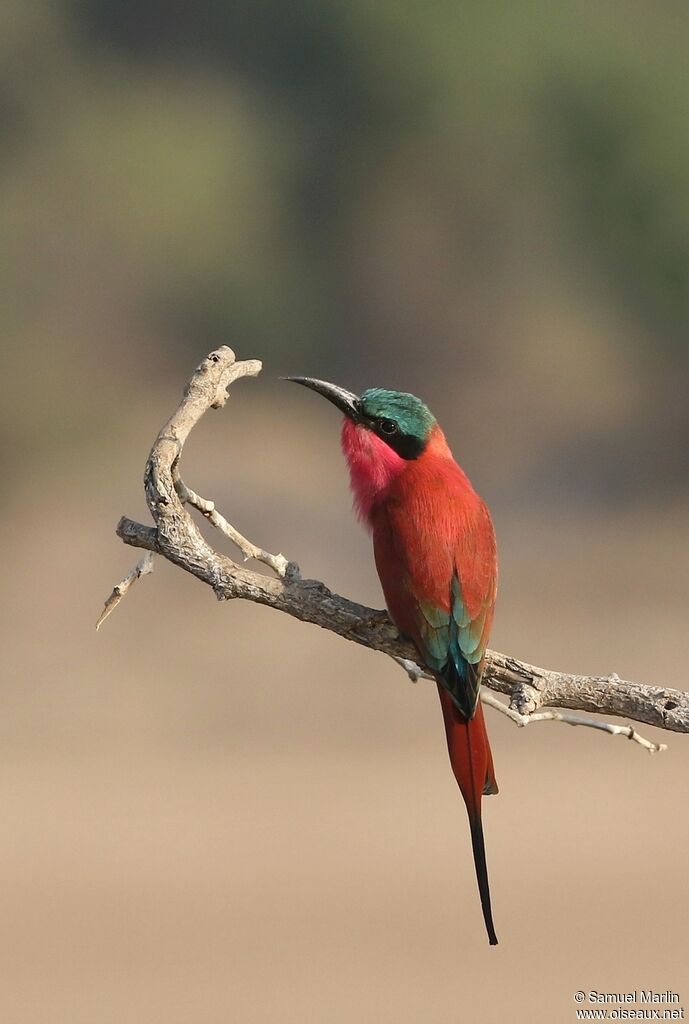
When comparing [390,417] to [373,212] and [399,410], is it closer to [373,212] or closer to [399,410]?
[399,410]

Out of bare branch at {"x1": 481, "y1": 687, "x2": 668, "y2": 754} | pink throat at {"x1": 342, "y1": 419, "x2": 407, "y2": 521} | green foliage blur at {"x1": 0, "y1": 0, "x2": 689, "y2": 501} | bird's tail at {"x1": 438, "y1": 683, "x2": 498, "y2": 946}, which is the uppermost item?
green foliage blur at {"x1": 0, "y1": 0, "x2": 689, "y2": 501}

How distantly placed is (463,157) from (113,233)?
3.02m

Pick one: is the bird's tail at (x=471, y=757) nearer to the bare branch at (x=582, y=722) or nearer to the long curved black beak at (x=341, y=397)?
the bare branch at (x=582, y=722)

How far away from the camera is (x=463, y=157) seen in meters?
13.7

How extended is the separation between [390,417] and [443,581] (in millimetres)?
292

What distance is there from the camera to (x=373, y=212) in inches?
533

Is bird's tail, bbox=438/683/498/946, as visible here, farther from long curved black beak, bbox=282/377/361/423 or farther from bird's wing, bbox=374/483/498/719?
long curved black beak, bbox=282/377/361/423

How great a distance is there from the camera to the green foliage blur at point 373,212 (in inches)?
492

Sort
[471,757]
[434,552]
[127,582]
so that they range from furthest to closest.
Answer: [434,552], [471,757], [127,582]

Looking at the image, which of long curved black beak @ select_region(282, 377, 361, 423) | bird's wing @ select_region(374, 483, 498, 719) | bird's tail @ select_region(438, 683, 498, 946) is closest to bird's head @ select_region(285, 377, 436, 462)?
long curved black beak @ select_region(282, 377, 361, 423)

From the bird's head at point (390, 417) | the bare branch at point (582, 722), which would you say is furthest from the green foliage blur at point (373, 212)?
the bare branch at point (582, 722)

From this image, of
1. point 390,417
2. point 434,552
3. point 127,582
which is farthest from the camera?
point 390,417

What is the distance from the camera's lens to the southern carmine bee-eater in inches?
94.7

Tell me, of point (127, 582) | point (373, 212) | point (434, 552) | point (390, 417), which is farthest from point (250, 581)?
point (373, 212)
